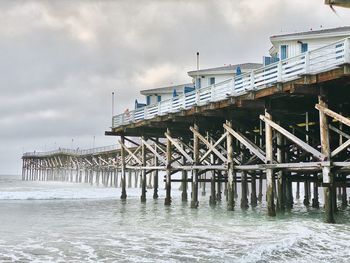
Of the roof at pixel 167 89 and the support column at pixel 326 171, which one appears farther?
the roof at pixel 167 89

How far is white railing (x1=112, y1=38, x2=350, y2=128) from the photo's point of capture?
13.3 metres

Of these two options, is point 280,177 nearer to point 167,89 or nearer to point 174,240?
point 174,240

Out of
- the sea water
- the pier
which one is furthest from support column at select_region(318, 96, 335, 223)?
the sea water

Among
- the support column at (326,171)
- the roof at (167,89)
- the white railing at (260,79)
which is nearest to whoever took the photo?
the support column at (326,171)

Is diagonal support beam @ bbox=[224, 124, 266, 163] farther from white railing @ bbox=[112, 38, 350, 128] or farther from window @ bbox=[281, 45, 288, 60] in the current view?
window @ bbox=[281, 45, 288, 60]

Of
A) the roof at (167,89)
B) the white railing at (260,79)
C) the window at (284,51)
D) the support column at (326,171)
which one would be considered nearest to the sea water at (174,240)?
the support column at (326,171)

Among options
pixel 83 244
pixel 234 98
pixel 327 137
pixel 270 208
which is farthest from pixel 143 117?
pixel 83 244

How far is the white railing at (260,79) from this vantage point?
13337 mm

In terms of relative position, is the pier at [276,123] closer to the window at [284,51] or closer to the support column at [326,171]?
the support column at [326,171]

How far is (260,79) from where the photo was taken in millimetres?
16016

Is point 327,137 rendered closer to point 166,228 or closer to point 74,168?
point 166,228

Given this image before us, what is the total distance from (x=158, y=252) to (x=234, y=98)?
9183 mm

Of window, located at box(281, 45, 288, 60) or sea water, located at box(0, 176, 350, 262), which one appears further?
window, located at box(281, 45, 288, 60)

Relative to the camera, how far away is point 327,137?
13258 mm
